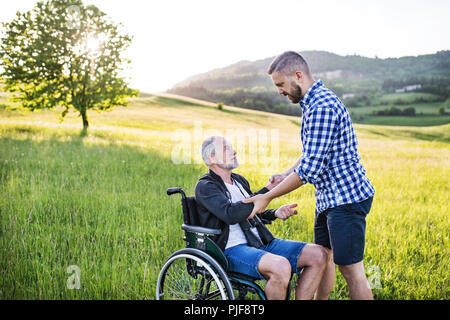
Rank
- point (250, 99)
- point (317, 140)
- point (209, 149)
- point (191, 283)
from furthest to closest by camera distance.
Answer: point (250, 99)
point (191, 283)
point (209, 149)
point (317, 140)

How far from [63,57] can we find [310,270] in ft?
66.5

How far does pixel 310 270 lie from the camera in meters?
2.71

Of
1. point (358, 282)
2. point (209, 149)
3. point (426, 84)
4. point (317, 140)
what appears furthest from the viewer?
point (426, 84)

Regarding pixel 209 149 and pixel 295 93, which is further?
pixel 209 149

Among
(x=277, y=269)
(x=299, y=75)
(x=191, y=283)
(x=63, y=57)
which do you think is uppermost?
(x=63, y=57)

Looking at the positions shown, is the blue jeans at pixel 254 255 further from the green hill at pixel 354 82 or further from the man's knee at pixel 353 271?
the green hill at pixel 354 82

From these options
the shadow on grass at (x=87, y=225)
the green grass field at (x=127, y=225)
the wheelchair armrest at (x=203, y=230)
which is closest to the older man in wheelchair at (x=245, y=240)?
the wheelchair armrest at (x=203, y=230)

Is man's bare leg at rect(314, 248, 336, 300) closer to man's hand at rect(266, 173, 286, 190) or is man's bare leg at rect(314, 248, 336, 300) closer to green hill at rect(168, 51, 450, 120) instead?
man's hand at rect(266, 173, 286, 190)

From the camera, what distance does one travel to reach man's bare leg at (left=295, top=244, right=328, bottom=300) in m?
2.65

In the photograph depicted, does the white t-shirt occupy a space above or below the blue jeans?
above

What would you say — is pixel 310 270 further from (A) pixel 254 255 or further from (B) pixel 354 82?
(B) pixel 354 82

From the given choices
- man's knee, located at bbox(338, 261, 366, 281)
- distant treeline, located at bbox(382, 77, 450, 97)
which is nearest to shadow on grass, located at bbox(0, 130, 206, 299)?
man's knee, located at bbox(338, 261, 366, 281)

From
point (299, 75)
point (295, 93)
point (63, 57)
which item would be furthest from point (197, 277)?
point (63, 57)
